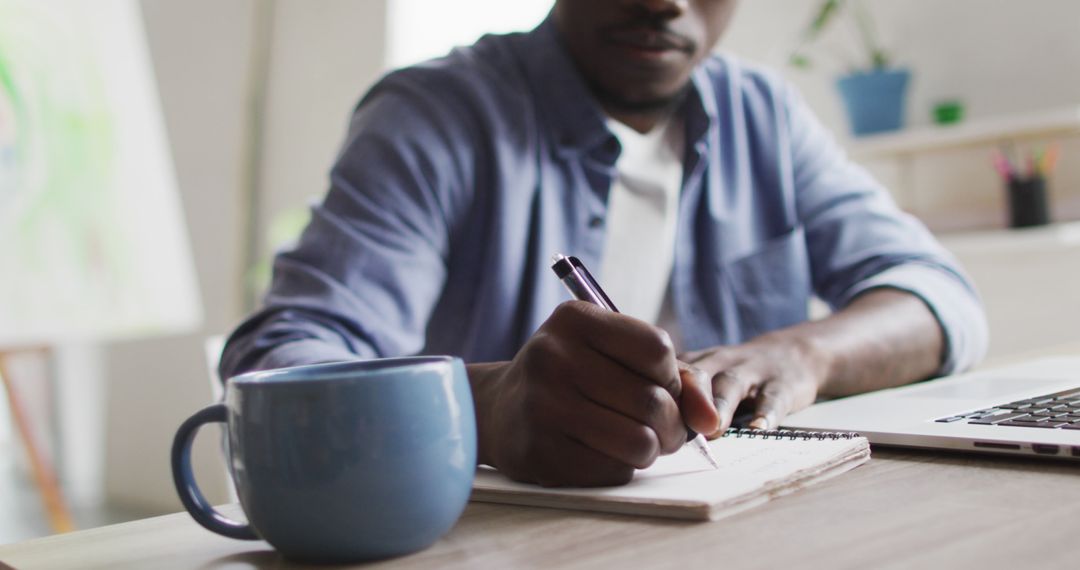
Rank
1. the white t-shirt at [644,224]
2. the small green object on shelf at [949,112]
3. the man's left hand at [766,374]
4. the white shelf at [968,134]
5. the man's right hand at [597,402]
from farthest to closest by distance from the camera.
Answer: the small green object on shelf at [949,112], the white shelf at [968,134], the white t-shirt at [644,224], the man's left hand at [766,374], the man's right hand at [597,402]

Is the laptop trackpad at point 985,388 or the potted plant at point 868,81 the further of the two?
the potted plant at point 868,81

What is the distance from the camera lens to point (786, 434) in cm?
59

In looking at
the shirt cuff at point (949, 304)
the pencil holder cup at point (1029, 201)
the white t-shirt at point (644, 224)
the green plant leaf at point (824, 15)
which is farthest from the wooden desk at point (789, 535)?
the green plant leaf at point (824, 15)

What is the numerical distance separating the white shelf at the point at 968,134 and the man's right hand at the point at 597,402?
146 cm

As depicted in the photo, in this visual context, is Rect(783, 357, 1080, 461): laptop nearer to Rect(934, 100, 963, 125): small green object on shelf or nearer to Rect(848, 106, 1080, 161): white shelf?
Rect(848, 106, 1080, 161): white shelf

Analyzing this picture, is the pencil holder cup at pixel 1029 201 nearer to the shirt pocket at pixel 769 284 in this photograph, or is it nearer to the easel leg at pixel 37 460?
the shirt pocket at pixel 769 284

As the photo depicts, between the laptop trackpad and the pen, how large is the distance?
281 mm

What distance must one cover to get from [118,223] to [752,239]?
160cm

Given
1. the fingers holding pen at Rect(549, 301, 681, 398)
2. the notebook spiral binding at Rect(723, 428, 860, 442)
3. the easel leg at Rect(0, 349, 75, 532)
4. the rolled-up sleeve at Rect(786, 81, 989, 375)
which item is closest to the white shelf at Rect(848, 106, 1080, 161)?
the rolled-up sleeve at Rect(786, 81, 989, 375)

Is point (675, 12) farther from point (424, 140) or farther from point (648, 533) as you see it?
point (648, 533)

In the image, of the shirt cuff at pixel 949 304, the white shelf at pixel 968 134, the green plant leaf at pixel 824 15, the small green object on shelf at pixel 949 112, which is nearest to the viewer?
the shirt cuff at pixel 949 304

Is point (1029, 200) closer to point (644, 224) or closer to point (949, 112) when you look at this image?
point (949, 112)

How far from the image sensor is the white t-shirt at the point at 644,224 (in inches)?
45.1

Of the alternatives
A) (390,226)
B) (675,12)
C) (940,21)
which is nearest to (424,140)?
(390,226)
